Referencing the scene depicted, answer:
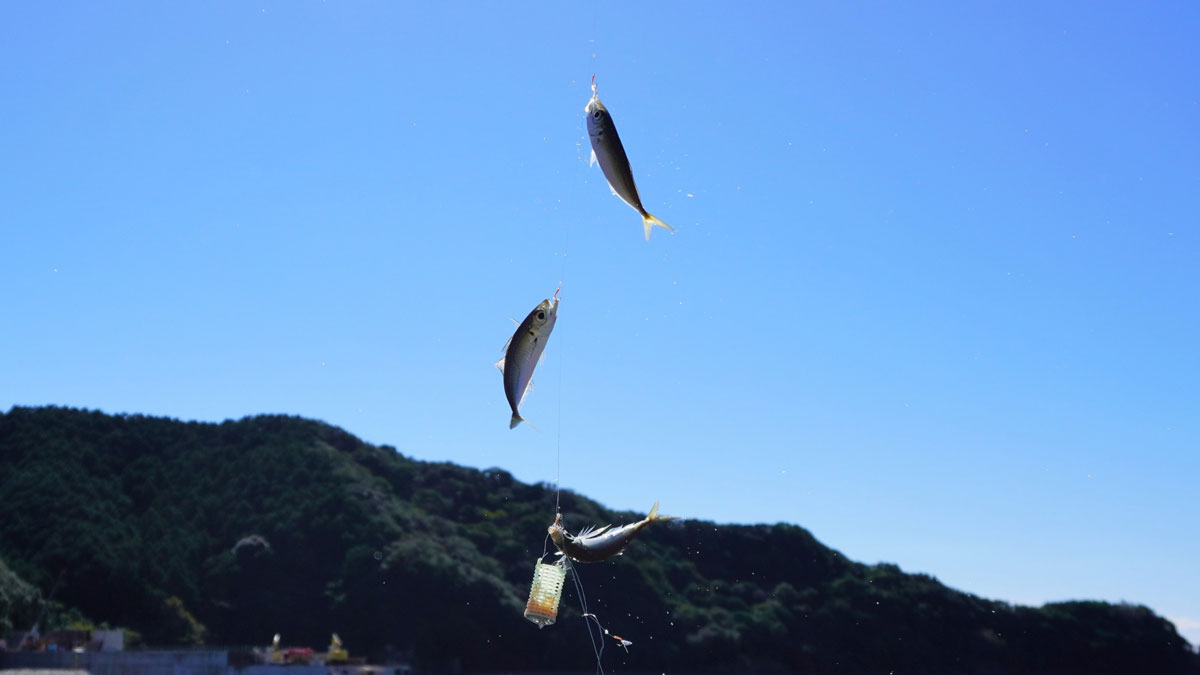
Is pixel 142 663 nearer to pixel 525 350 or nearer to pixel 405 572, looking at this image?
pixel 405 572

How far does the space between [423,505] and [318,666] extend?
19.7 meters

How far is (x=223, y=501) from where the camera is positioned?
57.1m

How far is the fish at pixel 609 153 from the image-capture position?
20.5 feet

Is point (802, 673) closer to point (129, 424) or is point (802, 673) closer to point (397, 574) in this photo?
point (397, 574)

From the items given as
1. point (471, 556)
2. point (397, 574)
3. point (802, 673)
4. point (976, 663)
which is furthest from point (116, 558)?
point (976, 663)

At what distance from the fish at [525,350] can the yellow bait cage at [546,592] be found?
146cm

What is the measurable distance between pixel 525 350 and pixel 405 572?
4707 cm

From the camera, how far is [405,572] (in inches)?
2018

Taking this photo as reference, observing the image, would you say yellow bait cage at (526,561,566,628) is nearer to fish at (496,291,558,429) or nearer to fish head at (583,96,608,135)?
fish at (496,291,558,429)

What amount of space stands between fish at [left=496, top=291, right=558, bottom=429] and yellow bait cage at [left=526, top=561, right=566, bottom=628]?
146cm

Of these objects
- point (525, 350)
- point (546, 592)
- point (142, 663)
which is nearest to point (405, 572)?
point (142, 663)

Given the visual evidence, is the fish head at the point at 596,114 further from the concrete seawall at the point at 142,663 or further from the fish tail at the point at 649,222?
the concrete seawall at the point at 142,663

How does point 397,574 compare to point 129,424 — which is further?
point 129,424

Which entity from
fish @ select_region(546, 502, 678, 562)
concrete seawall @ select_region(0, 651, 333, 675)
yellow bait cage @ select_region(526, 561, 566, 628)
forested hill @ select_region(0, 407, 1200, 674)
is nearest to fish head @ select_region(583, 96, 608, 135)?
fish @ select_region(546, 502, 678, 562)
